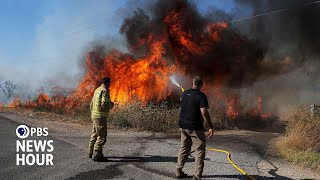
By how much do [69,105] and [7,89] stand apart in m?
46.2

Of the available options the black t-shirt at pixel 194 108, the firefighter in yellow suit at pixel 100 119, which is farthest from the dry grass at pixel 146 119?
the black t-shirt at pixel 194 108

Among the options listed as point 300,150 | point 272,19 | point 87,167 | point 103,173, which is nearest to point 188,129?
point 103,173

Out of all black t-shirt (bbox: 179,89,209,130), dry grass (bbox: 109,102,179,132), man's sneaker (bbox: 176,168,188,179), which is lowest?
man's sneaker (bbox: 176,168,188,179)

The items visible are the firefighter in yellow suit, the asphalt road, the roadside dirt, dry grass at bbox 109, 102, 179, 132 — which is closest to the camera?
the asphalt road

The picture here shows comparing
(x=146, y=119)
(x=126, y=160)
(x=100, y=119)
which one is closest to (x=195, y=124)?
(x=126, y=160)

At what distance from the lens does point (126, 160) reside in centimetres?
791

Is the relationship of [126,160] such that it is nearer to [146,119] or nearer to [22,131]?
[146,119]

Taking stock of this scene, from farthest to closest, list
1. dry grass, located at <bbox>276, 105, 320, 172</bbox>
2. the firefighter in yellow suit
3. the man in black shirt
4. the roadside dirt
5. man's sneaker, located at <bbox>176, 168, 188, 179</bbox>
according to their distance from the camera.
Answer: dry grass, located at <bbox>276, 105, 320, 172</bbox> < the firefighter in yellow suit < the roadside dirt < man's sneaker, located at <bbox>176, 168, 188, 179</bbox> < the man in black shirt

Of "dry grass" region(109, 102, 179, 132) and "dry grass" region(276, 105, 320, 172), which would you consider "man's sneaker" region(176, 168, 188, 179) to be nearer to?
"dry grass" region(276, 105, 320, 172)

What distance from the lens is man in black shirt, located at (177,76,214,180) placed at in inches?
244

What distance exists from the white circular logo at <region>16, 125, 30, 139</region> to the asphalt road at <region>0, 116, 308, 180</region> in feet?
0.78

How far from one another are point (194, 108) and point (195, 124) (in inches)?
12.2

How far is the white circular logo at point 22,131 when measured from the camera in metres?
10.9

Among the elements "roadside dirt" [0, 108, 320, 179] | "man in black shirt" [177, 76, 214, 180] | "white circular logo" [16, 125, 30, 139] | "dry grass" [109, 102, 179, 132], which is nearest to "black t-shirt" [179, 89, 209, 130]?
"man in black shirt" [177, 76, 214, 180]
